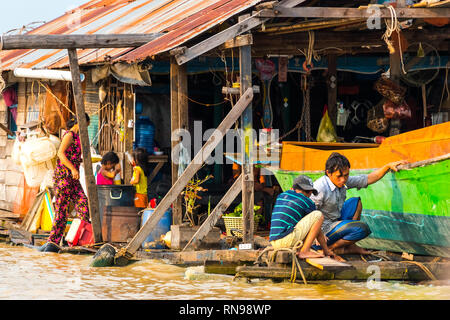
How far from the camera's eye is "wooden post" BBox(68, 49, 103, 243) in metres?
9.84

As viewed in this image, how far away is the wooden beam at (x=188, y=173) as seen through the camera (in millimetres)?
8852

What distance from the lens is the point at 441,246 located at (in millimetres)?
8055

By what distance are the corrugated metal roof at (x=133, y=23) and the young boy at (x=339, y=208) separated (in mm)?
2322

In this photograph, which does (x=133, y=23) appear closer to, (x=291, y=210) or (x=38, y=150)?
(x=38, y=150)

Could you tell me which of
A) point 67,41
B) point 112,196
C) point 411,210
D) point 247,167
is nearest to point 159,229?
point 112,196

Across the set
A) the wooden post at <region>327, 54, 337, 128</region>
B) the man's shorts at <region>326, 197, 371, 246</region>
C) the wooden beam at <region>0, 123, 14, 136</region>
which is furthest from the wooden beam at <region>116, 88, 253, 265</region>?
the wooden beam at <region>0, 123, 14, 136</region>

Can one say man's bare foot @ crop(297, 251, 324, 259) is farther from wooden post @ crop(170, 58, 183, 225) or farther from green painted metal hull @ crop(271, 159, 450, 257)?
wooden post @ crop(170, 58, 183, 225)

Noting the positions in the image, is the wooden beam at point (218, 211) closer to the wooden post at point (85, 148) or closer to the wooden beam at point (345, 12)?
the wooden post at point (85, 148)

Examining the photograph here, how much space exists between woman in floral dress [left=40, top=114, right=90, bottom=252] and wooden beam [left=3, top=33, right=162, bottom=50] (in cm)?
113

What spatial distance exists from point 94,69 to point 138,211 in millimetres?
2729

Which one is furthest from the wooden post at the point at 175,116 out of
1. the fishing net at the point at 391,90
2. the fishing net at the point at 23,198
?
the fishing net at the point at 23,198

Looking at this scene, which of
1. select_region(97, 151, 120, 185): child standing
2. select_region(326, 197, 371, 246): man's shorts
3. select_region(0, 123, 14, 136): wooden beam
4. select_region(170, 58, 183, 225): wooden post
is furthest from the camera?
select_region(0, 123, 14, 136): wooden beam

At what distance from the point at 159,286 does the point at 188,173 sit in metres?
1.54

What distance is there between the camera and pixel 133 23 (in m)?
13.0
